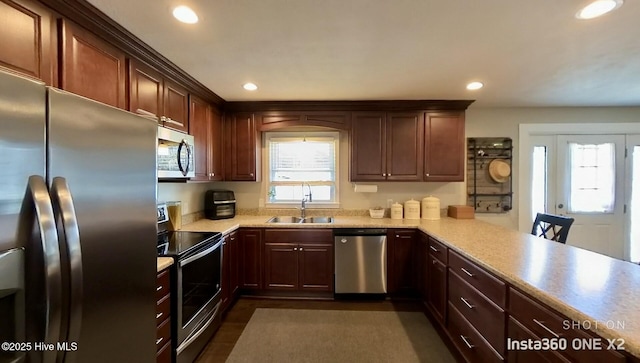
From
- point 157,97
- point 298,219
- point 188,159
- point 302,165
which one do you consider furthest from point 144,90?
point 298,219

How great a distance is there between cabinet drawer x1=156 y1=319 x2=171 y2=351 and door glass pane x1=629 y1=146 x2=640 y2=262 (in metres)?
5.35

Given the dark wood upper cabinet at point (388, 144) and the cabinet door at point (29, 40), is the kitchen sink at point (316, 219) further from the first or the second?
the cabinet door at point (29, 40)

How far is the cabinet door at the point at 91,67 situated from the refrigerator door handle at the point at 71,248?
0.98 metres

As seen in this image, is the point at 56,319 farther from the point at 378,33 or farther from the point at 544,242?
the point at 544,242

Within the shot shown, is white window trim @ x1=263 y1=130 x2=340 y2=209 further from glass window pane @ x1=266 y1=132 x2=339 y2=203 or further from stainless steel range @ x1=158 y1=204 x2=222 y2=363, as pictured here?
stainless steel range @ x1=158 y1=204 x2=222 y2=363

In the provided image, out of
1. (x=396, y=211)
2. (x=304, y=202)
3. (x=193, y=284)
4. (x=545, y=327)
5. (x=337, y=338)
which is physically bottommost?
(x=337, y=338)

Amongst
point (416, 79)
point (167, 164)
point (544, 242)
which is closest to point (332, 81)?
point (416, 79)

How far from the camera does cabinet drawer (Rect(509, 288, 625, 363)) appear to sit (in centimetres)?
104

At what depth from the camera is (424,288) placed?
3102 millimetres

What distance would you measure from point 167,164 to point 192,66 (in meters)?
0.87

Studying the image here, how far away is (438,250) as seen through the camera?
2.70 meters

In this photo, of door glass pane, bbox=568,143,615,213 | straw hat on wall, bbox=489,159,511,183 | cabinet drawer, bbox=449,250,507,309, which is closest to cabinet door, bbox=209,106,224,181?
cabinet drawer, bbox=449,250,507,309

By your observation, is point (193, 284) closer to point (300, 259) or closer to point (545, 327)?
point (300, 259)

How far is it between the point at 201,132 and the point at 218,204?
0.92 m
